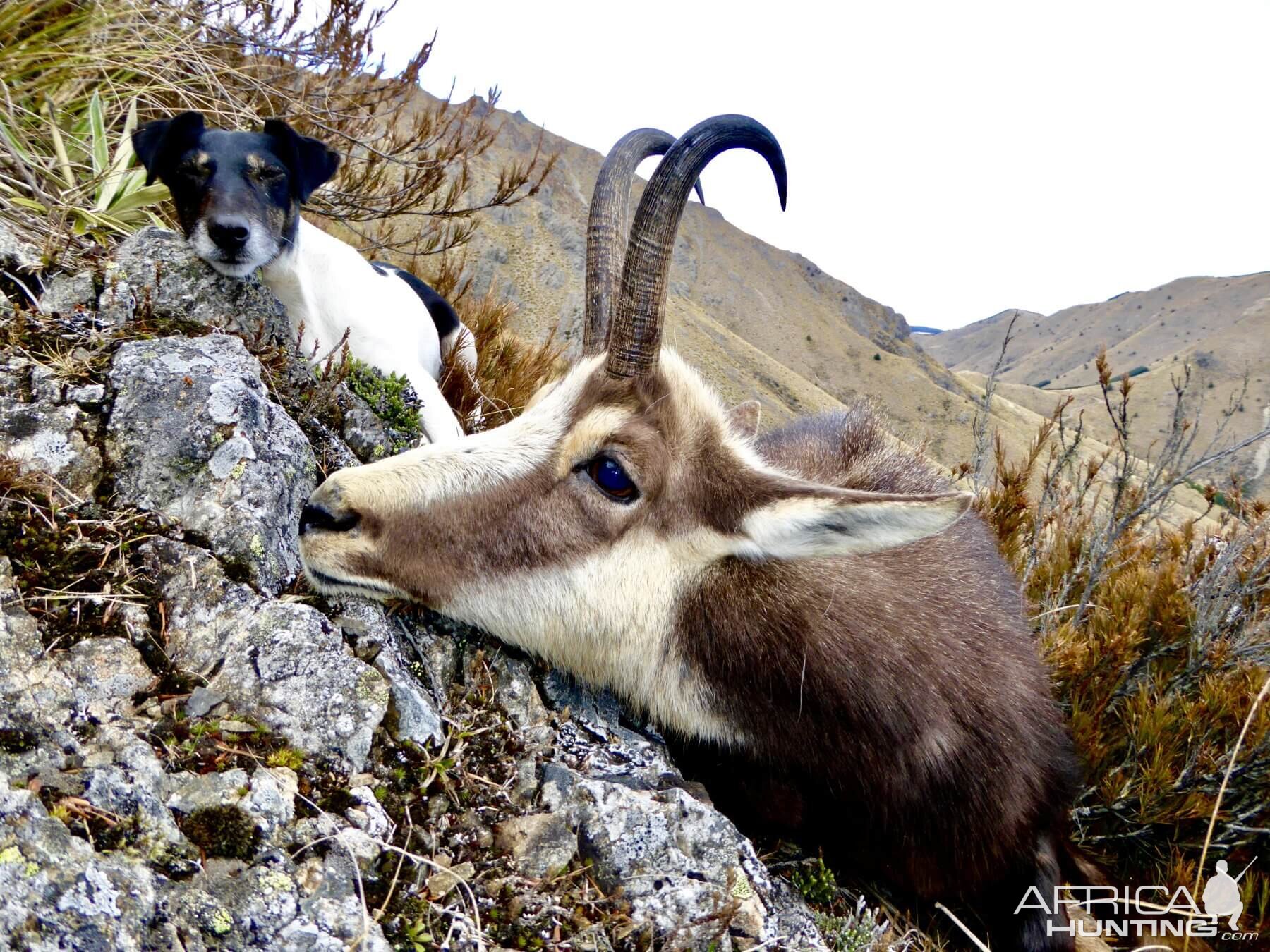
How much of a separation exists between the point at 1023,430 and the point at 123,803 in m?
107

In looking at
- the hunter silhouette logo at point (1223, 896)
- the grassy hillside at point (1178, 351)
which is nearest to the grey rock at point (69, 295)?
the hunter silhouette logo at point (1223, 896)

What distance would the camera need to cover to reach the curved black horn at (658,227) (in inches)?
107

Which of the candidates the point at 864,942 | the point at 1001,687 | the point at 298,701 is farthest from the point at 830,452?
the point at 298,701

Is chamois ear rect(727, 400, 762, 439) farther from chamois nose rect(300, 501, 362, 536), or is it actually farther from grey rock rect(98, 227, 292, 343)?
grey rock rect(98, 227, 292, 343)

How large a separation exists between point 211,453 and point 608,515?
53.3 inches

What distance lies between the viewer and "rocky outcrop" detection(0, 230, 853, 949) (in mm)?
1737

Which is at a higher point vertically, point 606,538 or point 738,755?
point 606,538

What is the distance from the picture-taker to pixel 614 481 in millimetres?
2910

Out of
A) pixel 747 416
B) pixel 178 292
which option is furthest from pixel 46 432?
pixel 747 416

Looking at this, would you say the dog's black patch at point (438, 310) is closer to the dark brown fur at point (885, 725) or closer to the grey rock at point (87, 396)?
the grey rock at point (87, 396)

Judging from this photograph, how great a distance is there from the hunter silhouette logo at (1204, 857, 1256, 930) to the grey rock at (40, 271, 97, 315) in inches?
212

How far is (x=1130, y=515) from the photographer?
5.36 metres

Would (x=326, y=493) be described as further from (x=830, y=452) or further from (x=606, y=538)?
(x=830, y=452)

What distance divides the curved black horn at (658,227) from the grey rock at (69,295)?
212cm
